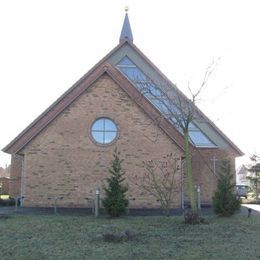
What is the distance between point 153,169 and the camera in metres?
21.2

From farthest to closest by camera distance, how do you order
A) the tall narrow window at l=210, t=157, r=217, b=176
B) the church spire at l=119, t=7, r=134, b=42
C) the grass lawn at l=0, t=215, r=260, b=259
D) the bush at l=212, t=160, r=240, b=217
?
the church spire at l=119, t=7, r=134, b=42, the tall narrow window at l=210, t=157, r=217, b=176, the bush at l=212, t=160, r=240, b=217, the grass lawn at l=0, t=215, r=260, b=259

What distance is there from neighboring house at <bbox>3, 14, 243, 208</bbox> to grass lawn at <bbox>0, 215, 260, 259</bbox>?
569 cm

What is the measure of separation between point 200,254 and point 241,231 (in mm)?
3935

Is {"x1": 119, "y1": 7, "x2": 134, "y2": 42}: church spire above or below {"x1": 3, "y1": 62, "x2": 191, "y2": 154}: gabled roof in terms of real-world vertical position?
above

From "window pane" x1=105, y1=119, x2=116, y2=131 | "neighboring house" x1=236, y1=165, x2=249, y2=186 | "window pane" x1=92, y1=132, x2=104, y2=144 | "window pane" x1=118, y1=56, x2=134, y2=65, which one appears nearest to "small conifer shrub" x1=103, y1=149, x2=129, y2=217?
"window pane" x1=92, y1=132, x2=104, y2=144

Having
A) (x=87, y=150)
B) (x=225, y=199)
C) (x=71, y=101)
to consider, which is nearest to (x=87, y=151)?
(x=87, y=150)

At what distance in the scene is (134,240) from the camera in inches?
421

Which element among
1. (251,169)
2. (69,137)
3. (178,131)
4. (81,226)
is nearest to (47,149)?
(69,137)

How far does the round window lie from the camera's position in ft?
71.8

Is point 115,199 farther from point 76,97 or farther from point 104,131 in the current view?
point 76,97

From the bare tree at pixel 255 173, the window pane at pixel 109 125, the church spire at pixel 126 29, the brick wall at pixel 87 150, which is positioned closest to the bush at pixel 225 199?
the brick wall at pixel 87 150

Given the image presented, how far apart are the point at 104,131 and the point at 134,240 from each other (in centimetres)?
1169

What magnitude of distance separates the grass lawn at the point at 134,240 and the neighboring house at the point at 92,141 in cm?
569

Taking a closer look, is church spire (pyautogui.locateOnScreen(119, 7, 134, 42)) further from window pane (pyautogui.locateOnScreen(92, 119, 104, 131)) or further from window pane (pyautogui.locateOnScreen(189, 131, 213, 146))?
window pane (pyautogui.locateOnScreen(92, 119, 104, 131))
